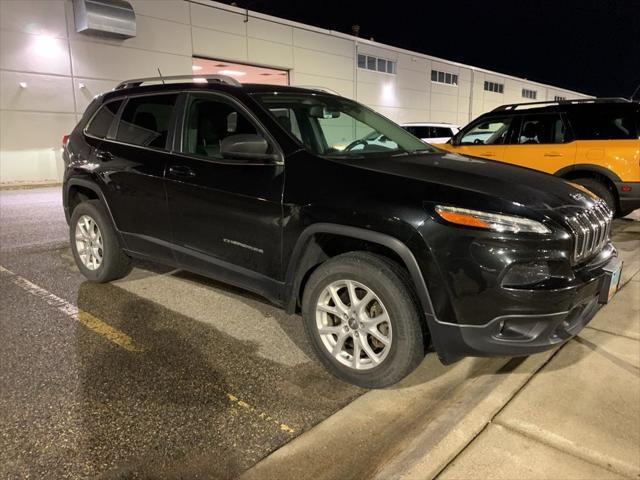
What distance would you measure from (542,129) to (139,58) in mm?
14501

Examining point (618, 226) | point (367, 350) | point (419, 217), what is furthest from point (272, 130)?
point (618, 226)

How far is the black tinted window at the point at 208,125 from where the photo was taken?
3790 millimetres

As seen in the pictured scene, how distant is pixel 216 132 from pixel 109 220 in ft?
4.94

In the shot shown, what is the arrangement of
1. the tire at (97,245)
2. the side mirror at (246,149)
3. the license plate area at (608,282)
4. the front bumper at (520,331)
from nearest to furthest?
the front bumper at (520,331), the license plate area at (608,282), the side mirror at (246,149), the tire at (97,245)

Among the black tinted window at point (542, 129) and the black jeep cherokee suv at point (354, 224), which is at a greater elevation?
the black tinted window at point (542, 129)

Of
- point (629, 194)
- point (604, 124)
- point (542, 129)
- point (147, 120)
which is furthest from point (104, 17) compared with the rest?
point (629, 194)

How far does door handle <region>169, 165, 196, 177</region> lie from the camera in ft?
12.3

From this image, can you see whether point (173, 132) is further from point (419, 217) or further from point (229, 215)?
point (419, 217)

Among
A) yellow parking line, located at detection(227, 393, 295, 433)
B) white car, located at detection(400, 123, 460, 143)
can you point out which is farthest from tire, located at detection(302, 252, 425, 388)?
white car, located at detection(400, 123, 460, 143)

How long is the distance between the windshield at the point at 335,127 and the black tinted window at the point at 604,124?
3872mm

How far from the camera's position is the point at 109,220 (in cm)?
465

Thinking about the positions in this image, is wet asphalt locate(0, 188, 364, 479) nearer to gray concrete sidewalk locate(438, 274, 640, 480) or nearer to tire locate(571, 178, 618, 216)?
gray concrete sidewalk locate(438, 274, 640, 480)

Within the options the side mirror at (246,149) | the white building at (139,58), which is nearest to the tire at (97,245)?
the side mirror at (246,149)

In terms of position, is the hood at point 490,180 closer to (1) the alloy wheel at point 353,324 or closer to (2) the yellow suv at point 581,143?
(1) the alloy wheel at point 353,324
